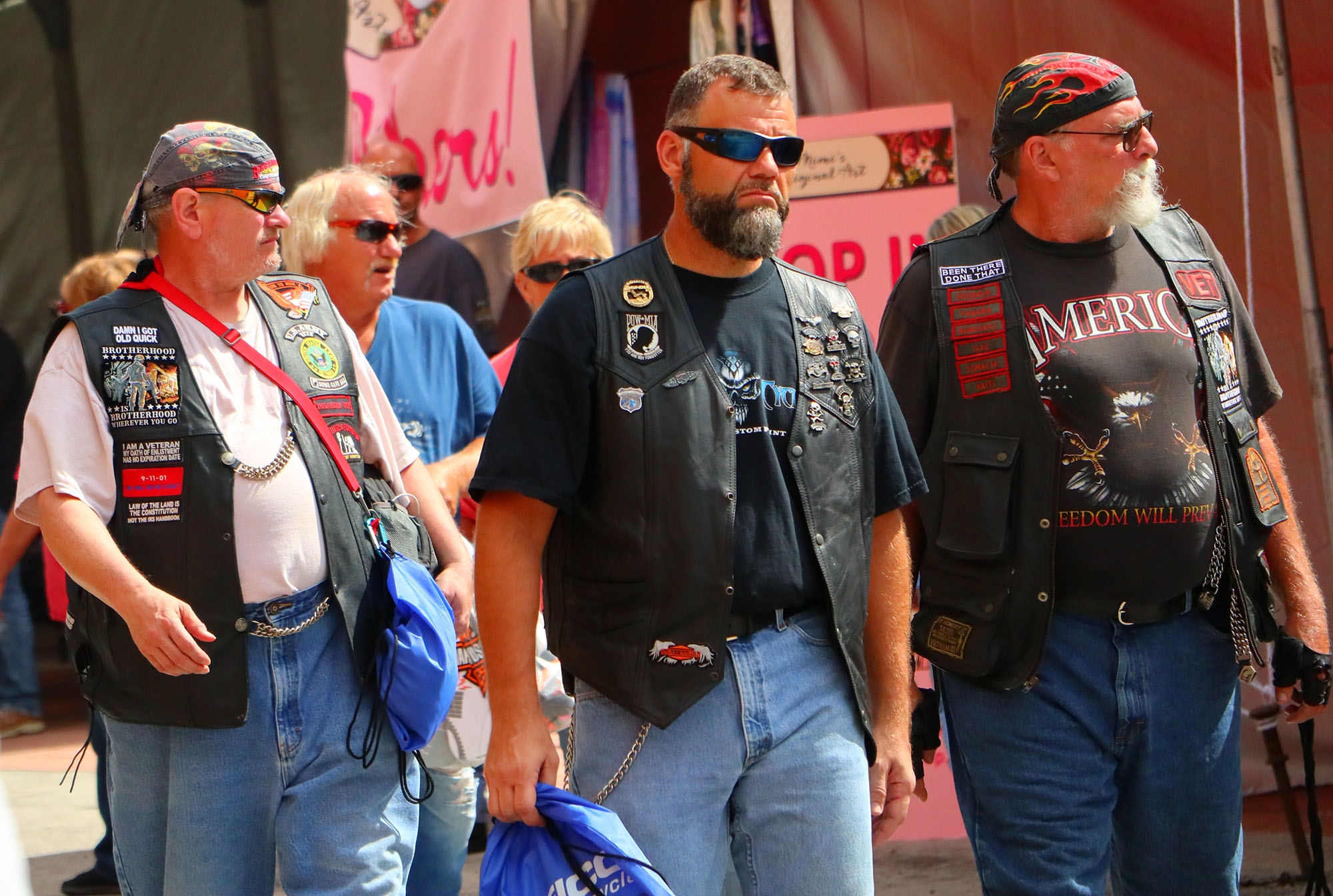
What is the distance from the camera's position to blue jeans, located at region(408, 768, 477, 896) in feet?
13.1

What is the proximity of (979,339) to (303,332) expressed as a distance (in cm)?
145

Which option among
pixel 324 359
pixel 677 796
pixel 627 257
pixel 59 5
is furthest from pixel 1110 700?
pixel 59 5

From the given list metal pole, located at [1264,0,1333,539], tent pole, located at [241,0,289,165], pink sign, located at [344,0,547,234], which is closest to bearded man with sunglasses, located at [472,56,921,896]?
metal pole, located at [1264,0,1333,539]

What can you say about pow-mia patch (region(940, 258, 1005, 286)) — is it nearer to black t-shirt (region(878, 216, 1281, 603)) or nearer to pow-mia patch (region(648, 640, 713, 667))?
black t-shirt (region(878, 216, 1281, 603))

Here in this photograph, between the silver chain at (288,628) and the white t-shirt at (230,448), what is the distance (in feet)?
0.16

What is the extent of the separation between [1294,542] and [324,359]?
217 centimetres

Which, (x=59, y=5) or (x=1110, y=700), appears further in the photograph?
(x=59, y=5)

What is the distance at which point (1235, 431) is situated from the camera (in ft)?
10.3

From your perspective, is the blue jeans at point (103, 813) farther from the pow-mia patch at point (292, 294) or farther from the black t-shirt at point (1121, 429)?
the black t-shirt at point (1121, 429)

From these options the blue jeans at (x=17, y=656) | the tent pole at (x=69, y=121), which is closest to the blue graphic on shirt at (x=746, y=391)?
the blue jeans at (x=17, y=656)

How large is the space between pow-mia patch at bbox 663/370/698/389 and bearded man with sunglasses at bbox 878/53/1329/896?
0.78 meters

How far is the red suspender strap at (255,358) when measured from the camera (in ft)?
9.99

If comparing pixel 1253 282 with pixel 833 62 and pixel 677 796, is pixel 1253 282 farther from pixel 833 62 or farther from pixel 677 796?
→ pixel 677 796

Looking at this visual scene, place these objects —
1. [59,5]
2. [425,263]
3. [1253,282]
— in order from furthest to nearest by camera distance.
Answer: [59,5], [425,263], [1253,282]
